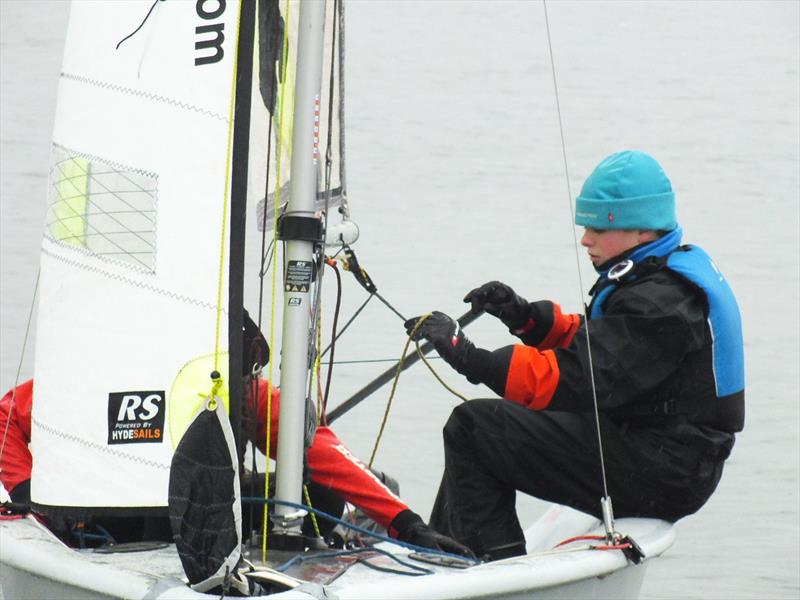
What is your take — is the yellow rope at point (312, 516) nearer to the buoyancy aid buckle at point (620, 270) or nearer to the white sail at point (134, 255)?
the white sail at point (134, 255)

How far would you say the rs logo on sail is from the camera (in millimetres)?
2398

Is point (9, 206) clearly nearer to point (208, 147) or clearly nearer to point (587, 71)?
point (587, 71)

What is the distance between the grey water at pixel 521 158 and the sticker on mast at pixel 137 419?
7.09 ft

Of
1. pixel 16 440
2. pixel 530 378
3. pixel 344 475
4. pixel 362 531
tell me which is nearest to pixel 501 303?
pixel 530 378

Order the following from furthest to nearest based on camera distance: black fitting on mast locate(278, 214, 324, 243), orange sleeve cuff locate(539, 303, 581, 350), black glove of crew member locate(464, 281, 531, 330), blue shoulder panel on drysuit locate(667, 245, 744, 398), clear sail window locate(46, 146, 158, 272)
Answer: orange sleeve cuff locate(539, 303, 581, 350), black glove of crew member locate(464, 281, 531, 330), blue shoulder panel on drysuit locate(667, 245, 744, 398), black fitting on mast locate(278, 214, 324, 243), clear sail window locate(46, 146, 158, 272)

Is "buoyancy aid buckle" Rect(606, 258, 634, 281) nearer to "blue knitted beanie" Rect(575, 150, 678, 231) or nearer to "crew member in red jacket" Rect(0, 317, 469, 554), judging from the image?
"blue knitted beanie" Rect(575, 150, 678, 231)

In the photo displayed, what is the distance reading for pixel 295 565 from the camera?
92.8 inches

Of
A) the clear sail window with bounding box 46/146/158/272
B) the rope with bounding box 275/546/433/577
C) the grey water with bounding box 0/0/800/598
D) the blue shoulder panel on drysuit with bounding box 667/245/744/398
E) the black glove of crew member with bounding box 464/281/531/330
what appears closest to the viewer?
the rope with bounding box 275/546/433/577

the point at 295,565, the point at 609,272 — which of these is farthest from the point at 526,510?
the point at 295,565

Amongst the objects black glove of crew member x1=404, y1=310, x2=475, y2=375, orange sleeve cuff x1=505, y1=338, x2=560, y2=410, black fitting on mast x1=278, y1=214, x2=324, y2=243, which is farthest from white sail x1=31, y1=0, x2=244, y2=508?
orange sleeve cuff x1=505, y1=338, x2=560, y2=410

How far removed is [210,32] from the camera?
2.40m

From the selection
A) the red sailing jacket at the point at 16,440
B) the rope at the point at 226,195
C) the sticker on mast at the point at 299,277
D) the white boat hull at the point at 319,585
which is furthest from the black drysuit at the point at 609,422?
the red sailing jacket at the point at 16,440

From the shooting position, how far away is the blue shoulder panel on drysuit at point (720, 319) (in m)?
2.63

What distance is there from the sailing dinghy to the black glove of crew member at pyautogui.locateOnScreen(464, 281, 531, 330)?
0.44 m
